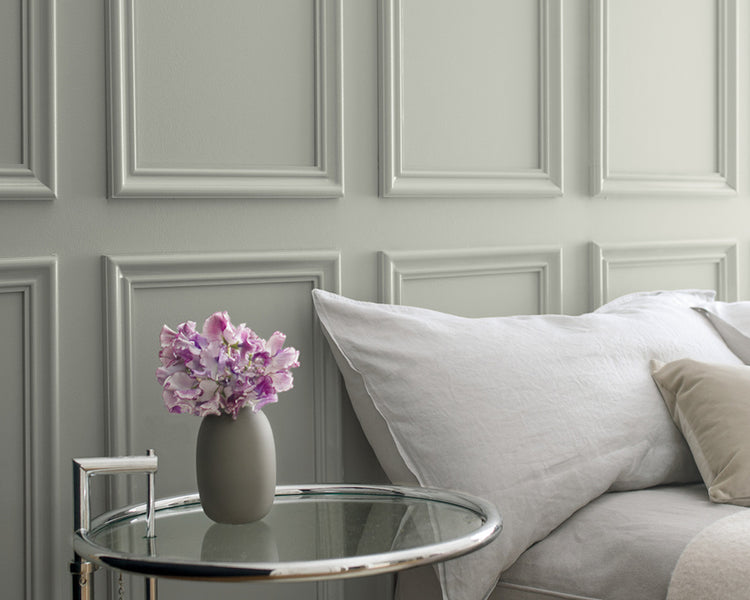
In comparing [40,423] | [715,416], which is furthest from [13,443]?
[715,416]

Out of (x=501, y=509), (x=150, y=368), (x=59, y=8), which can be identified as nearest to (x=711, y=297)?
(x=501, y=509)

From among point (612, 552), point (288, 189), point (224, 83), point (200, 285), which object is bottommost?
point (612, 552)

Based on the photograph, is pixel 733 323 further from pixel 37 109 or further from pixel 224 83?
pixel 37 109

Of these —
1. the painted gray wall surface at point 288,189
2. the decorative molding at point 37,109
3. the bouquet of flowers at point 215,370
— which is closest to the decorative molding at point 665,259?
the painted gray wall surface at point 288,189

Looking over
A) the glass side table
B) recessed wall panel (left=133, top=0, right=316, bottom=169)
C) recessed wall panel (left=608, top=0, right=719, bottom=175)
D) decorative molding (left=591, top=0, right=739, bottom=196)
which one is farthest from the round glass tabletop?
recessed wall panel (left=608, top=0, right=719, bottom=175)

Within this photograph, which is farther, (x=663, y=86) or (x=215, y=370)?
(x=663, y=86)

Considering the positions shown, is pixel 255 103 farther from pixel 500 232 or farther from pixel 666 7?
pixel 666 7

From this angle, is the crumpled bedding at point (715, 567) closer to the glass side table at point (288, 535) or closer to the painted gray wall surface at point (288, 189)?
the glass side table at point (288, 535)

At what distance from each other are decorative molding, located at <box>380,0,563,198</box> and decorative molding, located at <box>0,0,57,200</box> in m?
0.62

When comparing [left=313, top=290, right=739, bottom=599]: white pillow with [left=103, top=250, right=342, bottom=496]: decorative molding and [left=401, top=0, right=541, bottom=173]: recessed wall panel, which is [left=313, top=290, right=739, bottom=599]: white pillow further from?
[left=401, top=0, right=541, bottom=173]: recessed wall panel

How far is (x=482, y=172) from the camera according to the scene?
195 centimetres

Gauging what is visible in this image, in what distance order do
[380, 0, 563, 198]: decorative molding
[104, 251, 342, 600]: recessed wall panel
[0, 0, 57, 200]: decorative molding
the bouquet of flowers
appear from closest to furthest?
1. the bouquet of flowers
2. [0, 0, 57, 200]: decorative molding
3. [104, 251, 342, 600]: recessed wall panel
4. [380, 0, 563, 198]: decorative molding

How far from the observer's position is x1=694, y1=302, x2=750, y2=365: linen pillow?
6.49 feet

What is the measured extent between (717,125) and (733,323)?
703 mm
